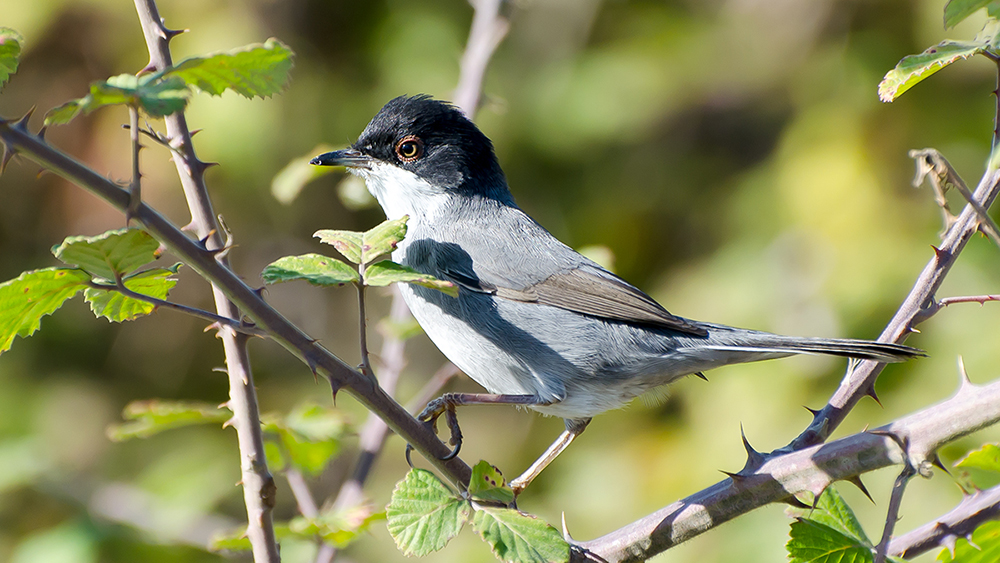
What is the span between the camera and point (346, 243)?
165cm

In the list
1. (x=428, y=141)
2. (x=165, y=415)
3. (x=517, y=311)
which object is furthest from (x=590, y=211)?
(x=165, y=415)

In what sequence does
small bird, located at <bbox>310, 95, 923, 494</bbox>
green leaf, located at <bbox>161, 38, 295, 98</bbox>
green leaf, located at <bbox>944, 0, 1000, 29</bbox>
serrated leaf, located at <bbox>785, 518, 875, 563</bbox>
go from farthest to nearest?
small bird, located at <bbox>310, 95, 923, 494</bbox> < serrated leaf, located at <bbox>785, 518, 875, 563</bbox> < green leaf, located at <bbox>944, 0, 1000, 29</bbox> < green leaf, located at <bbox>161, 38, 295, 98</bbox>

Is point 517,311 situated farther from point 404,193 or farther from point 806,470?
point 806,470

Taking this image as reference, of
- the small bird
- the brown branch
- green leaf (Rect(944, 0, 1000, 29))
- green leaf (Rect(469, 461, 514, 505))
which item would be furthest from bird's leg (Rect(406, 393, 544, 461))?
green leaf (Rect(944, 0, 1000, 29))

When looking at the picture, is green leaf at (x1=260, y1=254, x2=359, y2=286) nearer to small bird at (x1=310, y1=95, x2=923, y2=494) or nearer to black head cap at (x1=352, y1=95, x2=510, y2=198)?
small bird at (x1=310, y1=95, x2=923, y2=494)

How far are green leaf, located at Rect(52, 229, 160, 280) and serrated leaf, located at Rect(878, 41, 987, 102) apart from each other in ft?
4.88

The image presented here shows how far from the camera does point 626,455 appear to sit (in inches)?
188

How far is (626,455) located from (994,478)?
3171 millimetres

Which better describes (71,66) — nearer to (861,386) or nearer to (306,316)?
(306,316)

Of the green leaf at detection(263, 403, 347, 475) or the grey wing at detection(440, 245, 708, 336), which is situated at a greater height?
the grey wing at detection(440, 245, 708, 336)

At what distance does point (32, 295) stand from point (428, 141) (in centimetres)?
220

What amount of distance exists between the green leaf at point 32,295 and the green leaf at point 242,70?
40 centimetres

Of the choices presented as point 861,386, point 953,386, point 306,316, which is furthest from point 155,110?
point 306,316

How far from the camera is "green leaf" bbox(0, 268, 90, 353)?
1330 millimetres
